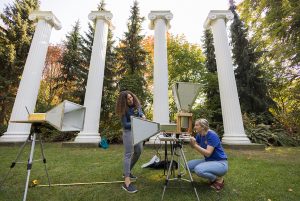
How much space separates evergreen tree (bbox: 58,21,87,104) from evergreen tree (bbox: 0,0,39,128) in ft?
11.2

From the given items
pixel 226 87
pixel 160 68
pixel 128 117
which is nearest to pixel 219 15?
pixel 226 87

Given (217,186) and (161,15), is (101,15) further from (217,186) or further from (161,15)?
(217,186)

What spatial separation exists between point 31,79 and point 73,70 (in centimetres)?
841

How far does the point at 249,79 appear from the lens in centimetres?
1633

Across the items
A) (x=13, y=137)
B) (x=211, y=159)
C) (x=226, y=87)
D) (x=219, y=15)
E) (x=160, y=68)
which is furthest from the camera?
(x=219, y=15)

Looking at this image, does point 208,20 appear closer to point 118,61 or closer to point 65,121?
point 118,61

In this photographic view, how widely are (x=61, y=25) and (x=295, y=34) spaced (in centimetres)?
1240

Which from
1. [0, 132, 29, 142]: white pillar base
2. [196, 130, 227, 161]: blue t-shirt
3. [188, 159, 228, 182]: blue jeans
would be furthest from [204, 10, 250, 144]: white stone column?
[0, 132, 29, 142]: white pillar base

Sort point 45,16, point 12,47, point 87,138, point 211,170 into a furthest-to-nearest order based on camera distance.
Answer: point 12,47 < point 45,16 < point 87,138 < point 211,170

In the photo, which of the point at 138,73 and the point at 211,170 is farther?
the point at 138,73

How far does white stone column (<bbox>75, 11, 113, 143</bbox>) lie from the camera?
385 inches

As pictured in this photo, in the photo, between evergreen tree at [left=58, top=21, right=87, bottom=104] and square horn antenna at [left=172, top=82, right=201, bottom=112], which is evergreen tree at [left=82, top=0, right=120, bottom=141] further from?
square horn antenna at [left=172, top=82, right=201, bottom=112]

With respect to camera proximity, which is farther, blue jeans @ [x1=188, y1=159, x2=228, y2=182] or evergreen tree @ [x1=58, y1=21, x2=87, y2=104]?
evergreen tree @ [x1=58, y1=21, x2=87, y2=104]

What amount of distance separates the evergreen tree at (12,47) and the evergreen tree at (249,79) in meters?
18.9
